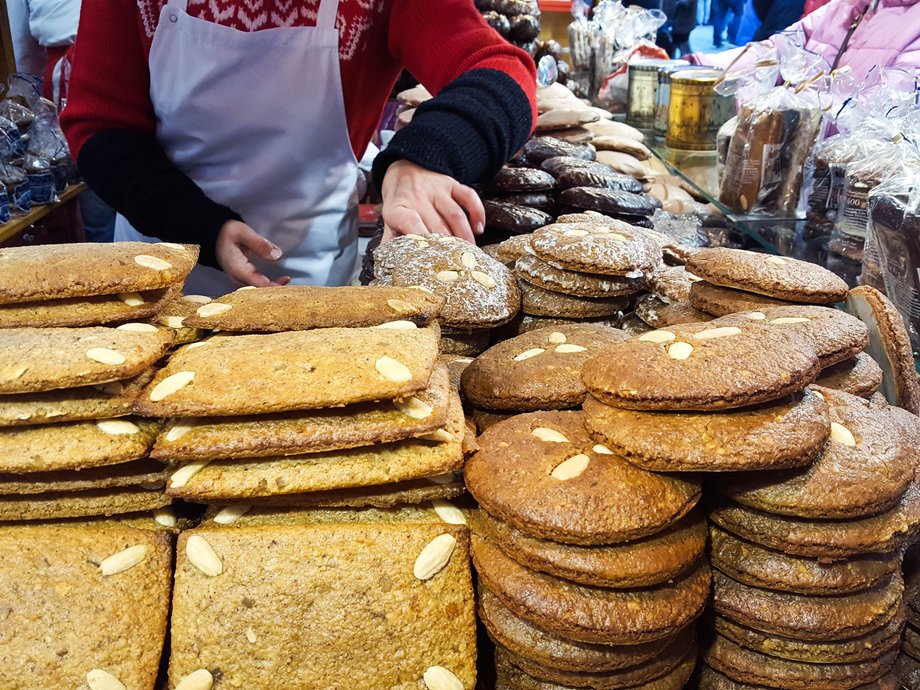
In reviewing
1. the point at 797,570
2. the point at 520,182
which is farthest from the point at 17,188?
the point at 797,570

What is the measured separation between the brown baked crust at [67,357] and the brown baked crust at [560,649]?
2.26ft

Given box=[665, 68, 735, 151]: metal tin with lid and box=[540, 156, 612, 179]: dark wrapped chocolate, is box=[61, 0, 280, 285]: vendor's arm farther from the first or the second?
box=[665, 68, 735, 151]: metal tin with lid

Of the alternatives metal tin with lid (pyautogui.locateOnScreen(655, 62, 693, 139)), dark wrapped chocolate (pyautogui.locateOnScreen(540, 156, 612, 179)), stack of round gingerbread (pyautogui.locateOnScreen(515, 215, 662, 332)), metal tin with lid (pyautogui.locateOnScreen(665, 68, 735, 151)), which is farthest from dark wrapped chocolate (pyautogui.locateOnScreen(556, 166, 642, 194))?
metal tin with lid (pyautogui.locateOnScreen(655, 62, 693, 139))

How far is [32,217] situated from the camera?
3779 mm

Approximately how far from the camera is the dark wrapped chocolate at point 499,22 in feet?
13.7

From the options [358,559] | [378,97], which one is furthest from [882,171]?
[358,559]

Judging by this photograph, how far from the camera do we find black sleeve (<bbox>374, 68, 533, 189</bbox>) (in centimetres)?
211

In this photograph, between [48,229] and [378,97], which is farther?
[48,229]

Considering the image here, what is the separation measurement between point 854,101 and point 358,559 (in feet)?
8.40

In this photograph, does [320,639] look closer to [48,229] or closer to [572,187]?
[572,187]

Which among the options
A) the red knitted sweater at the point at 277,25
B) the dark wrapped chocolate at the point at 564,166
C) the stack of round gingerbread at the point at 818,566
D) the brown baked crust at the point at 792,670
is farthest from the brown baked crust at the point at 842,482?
the dark wrapped chocolate at the point at 564,166

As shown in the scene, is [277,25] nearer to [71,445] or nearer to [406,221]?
[406,221]

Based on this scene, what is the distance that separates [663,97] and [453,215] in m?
2.40

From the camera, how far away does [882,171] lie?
2.08 m
